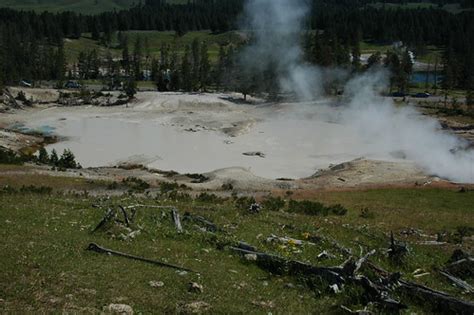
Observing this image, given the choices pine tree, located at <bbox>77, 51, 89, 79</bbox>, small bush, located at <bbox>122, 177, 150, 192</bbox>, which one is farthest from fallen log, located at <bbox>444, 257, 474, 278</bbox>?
pine tree, located at <bbox>77, 51, 89, 79</bbox>

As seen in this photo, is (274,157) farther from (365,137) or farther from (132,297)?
(132,297)

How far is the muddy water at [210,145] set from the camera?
7583 centimetres

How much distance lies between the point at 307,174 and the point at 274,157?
1088cm

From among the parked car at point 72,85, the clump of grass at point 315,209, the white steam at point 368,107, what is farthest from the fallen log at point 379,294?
the parked car at point 72,85

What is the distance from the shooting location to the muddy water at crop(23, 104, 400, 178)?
249 ft

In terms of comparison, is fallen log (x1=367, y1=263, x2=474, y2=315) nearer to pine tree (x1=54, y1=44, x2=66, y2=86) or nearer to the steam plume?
the steam plume

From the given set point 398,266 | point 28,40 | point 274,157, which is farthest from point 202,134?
point 28,40

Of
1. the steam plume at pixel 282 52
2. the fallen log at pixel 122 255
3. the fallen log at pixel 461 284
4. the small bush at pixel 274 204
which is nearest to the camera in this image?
the fallen log at pixel 461 284

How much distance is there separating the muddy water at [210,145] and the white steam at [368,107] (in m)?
4.01

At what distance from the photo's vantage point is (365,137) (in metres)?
95.4

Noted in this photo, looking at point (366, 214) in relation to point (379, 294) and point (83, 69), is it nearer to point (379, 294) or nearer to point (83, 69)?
point (379, 294)

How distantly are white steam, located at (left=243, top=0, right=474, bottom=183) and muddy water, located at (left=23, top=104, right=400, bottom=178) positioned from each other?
401 cm

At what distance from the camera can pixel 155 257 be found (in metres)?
19.7

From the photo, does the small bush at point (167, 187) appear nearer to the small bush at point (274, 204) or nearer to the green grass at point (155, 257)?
the small bush at point (274, 204)
